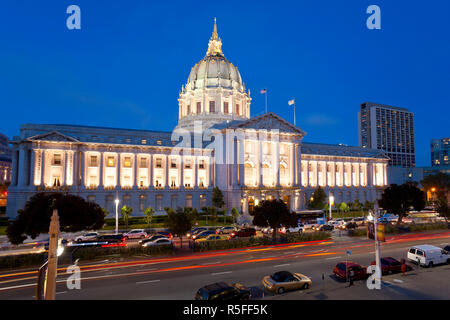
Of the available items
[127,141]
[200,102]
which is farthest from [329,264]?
[200,102]

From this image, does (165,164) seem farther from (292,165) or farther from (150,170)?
(292,165)

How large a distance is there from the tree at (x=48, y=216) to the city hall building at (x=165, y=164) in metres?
31.2

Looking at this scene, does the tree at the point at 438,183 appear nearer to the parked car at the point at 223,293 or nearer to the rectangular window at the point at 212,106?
the rectangular window at the point at 212,106

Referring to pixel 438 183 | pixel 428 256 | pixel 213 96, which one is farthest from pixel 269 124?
pixel 438 183

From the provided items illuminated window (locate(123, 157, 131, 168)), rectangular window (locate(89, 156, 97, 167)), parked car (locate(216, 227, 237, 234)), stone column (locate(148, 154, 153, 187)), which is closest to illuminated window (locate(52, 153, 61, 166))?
rectangular window (locate(89, 156, 97, 167))

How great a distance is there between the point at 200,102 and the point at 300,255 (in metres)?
70.1

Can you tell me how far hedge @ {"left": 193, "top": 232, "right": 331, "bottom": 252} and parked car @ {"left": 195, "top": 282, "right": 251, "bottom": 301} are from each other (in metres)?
17.1

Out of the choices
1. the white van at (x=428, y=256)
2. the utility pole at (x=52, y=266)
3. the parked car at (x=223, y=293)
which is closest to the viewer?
the utility pole at (x=52, y=266)

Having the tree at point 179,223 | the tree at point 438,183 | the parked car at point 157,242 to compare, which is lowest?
the parked car at point 157,242

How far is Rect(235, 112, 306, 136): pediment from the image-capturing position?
2857 inches

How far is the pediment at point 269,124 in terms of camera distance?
72.6 meters

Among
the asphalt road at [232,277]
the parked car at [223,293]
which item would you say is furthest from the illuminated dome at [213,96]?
the parked car at [223,293]

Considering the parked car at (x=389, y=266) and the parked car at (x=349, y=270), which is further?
the parked car at (x=389, y=266)

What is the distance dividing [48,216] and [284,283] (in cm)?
2501
